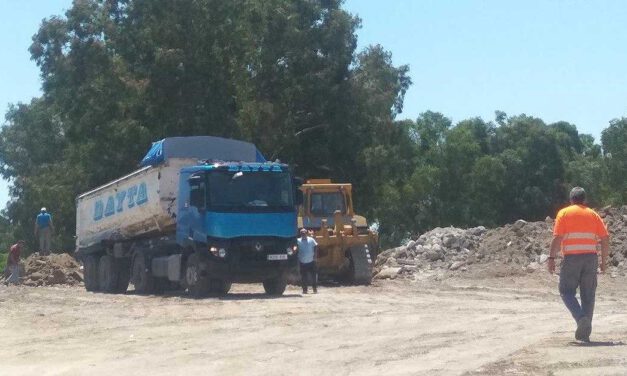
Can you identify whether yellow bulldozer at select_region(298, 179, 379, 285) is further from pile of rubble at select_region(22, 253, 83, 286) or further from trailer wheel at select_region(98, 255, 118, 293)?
pile of rubble at select_region(22, 253, 83, 286)

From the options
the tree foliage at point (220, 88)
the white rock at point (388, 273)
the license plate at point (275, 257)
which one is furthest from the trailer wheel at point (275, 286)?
the tree foliage at point (220, 88)

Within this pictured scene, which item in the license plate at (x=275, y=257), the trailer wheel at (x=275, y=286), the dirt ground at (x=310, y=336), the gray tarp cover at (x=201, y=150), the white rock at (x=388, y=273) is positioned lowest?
the dirt ground at (x=310, y=336)

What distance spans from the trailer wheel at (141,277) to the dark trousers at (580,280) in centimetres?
1718

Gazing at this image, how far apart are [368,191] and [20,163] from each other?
3077cm

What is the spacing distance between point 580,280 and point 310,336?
412cm

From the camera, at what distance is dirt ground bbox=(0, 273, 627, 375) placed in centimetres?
1247

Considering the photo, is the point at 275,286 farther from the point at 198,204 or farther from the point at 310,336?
the point at 310,336

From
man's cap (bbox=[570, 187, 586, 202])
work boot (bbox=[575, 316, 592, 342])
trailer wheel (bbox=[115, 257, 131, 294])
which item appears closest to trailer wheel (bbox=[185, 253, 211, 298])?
trailer wheel (bbox=[115, 257, 131, 294])

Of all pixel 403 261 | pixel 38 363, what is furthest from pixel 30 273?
pixel 38 363

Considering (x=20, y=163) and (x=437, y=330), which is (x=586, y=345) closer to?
(x=437, y=330)

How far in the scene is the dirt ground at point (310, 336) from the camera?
1247 cm

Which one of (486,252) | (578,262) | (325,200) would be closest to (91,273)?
(325,200)

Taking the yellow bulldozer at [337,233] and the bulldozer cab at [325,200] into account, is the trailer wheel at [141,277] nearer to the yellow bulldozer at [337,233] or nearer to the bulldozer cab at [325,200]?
the yellow bulldozer at [337,233]

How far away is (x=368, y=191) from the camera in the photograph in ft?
166
